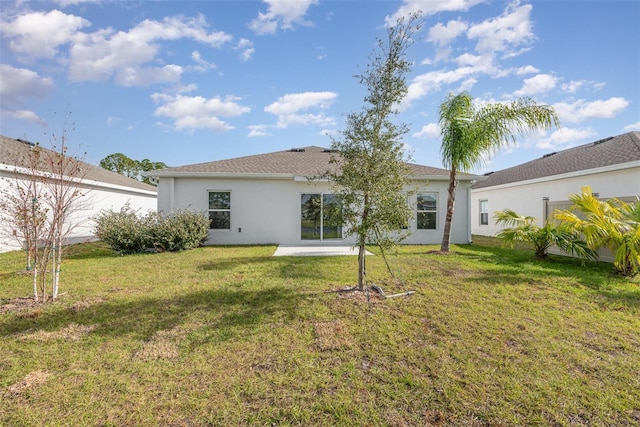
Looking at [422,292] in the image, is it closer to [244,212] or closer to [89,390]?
[89,390]

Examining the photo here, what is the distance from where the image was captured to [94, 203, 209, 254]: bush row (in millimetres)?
9711

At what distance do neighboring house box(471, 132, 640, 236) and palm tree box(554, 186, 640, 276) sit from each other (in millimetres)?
2025

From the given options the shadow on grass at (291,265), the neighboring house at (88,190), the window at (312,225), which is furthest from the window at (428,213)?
the neighboring house at (88,190)

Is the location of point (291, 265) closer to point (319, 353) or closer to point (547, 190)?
point (319, 353)

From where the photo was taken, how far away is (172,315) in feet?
14.4

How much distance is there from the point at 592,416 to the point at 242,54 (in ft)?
39.1

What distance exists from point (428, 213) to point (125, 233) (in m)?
11.8

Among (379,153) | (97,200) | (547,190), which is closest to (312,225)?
(379,153)

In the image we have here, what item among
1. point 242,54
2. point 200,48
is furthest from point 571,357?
point 200,48

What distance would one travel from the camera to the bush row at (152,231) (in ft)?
31.9

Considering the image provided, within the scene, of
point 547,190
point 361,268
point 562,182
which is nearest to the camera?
point 361,268

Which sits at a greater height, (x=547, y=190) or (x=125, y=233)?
(x=547, y=190)

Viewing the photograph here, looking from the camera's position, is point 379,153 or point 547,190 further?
point 547,190

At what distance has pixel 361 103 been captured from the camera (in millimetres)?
5066
